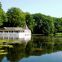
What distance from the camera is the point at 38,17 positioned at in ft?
581

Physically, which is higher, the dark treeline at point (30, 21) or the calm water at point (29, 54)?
the dark treeline at point (30, 21)

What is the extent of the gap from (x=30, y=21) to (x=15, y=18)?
16.6 metres

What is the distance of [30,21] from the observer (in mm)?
152375

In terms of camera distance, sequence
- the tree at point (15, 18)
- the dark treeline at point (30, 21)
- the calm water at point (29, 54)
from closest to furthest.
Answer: the calm water at point (29, 54) → the dark treeline at point (30, 21) → the tree at point (15, 18)

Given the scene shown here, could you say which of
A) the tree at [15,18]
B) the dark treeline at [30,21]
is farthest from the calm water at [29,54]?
the tree at [15,18]

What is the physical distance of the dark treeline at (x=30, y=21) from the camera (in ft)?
447

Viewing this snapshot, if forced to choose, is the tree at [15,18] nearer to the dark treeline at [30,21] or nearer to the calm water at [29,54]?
the dark treeline at [30,21]

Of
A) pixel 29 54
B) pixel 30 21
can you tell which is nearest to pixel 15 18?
pixel 30 21

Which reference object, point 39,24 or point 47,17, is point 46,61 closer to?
point 39,24

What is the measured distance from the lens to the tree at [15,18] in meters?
137

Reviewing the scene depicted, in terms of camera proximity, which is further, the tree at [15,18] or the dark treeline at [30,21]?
the tree at [15,18]

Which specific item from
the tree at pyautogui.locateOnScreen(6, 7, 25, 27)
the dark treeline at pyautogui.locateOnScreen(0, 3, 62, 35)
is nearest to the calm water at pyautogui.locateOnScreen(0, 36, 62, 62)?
the dark treeline at pyautogui.locateOnScreen(0, 3, 62, 35)

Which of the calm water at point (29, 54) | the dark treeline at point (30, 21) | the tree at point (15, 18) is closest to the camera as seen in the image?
the calm water at point (29, 54)

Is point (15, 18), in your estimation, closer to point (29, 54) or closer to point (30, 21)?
point (30, 21)
